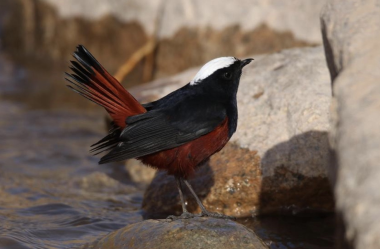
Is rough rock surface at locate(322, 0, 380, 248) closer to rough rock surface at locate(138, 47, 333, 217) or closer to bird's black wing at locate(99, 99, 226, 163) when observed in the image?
bird's black wing at locate(99, 99, 226, 163)

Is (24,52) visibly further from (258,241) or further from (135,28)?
(258,241)

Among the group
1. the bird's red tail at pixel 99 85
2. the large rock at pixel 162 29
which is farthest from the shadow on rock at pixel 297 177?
the large rock at pixel 162 29

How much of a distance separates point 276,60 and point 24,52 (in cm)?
623

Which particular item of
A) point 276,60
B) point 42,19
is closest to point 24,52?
point 42,19

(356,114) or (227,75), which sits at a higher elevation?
(227,75)

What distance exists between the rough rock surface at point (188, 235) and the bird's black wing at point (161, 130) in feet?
1.91

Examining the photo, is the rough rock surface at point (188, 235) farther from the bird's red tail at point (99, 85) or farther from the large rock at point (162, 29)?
the large rock at point (162, 29)

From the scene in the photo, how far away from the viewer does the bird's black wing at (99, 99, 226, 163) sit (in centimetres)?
470

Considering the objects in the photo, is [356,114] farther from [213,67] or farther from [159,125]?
[213,67]

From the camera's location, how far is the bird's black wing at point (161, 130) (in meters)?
4.70

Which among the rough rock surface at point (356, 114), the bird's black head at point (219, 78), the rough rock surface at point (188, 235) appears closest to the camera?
the rough rock surface at point (356, 114)

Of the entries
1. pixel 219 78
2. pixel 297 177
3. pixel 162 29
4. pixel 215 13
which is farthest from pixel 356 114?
pixel 162 29

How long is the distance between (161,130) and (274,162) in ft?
3.90

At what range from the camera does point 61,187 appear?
669 centimetres
